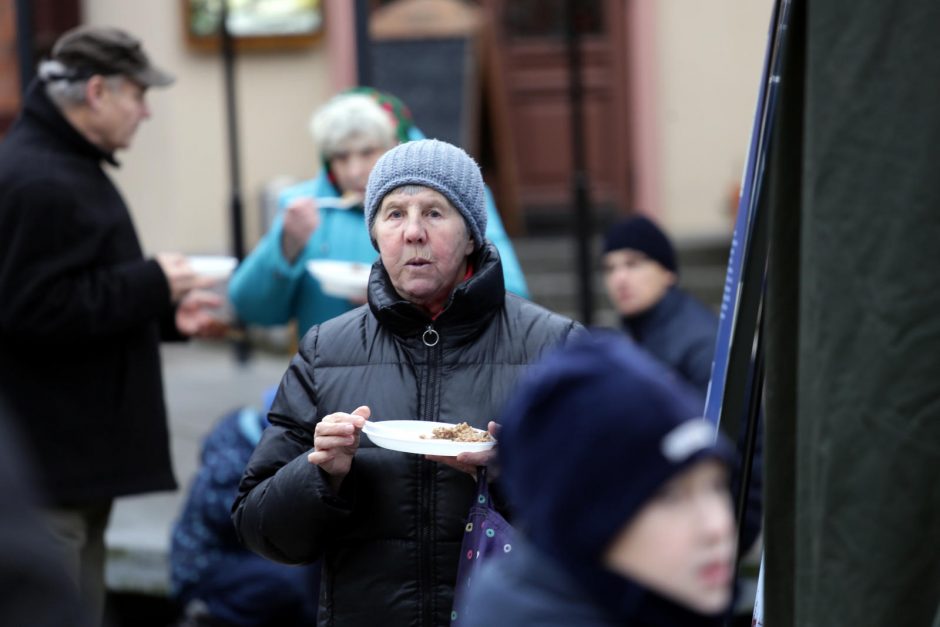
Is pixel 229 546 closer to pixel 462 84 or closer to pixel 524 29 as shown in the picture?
pixel 462 84

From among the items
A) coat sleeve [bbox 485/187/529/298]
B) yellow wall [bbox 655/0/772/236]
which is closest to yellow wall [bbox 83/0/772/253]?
yellow wall [bbox 655/0/772/236]

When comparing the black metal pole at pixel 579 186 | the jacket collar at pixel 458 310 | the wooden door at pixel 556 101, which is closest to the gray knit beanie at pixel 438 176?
the jacket collar at pixel 458 310

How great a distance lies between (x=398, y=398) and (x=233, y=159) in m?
6.97

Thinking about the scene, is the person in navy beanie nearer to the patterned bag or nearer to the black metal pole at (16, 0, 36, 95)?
the patterned bag

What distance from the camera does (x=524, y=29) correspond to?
11.0 metres

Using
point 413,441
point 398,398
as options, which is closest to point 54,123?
point 398,398

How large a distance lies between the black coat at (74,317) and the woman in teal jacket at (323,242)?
0.87ft

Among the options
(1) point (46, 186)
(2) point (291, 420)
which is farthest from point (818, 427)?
(1) point (46, 186)

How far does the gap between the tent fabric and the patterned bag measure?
0.59m

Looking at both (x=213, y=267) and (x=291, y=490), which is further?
(x=213, y=267)

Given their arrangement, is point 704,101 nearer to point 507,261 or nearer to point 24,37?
point 24,37

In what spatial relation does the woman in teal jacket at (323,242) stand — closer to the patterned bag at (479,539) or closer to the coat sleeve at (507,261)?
the coat sleeve at (507,261)

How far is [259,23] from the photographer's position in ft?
35.1

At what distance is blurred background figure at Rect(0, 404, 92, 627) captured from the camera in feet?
5.16
